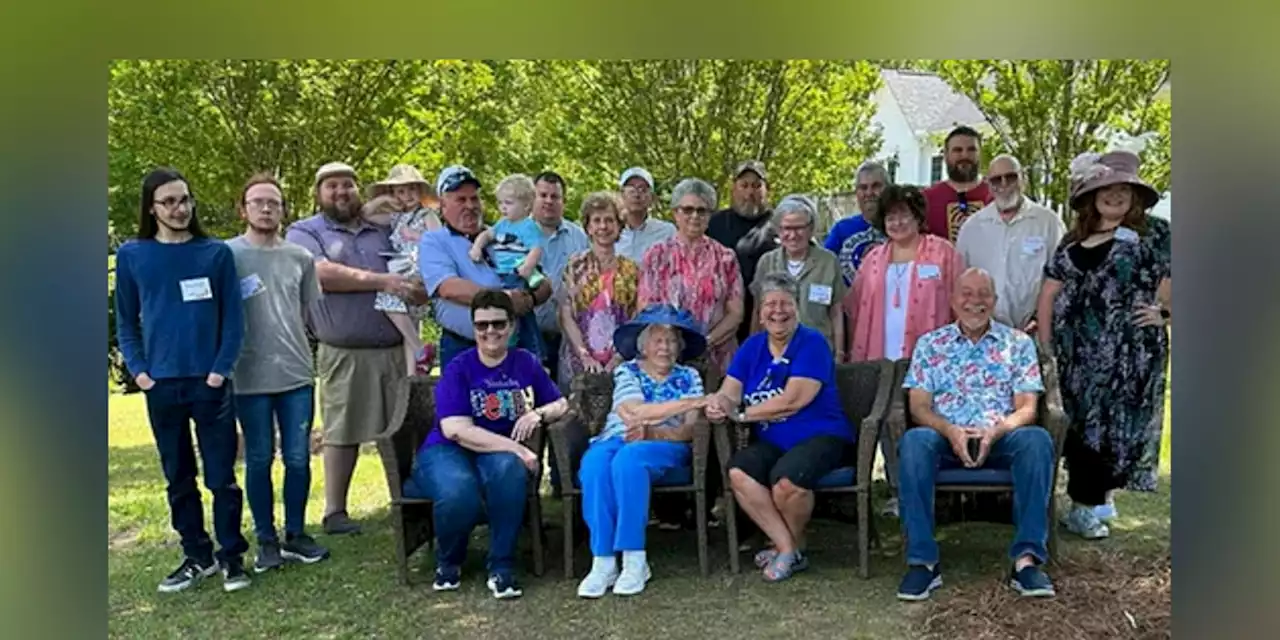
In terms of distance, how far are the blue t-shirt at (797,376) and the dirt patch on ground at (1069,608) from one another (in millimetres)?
660

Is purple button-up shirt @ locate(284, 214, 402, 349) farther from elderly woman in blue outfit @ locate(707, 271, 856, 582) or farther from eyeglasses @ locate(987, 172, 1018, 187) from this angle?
eyeglasses @ locate(987, 172, 1018, 187)

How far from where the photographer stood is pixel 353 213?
4359 mm

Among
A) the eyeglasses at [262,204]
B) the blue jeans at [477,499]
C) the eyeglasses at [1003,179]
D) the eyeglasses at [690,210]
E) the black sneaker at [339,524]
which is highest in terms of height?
the eyeglasses at [1003,179]

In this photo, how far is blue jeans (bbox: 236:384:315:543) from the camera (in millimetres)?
3818

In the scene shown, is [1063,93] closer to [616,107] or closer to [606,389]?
[616,107]

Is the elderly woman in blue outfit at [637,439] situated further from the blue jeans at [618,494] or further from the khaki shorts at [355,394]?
the khaki shorts at [355,394]

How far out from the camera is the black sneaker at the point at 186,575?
3732 millimetres

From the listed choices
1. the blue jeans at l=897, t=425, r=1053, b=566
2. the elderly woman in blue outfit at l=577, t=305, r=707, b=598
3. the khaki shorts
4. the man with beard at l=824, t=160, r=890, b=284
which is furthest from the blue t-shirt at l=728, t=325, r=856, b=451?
the khaki shorts

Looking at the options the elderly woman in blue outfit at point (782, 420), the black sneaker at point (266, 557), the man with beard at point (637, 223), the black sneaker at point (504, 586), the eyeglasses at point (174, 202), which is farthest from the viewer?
the man with beard at point (637, 223)

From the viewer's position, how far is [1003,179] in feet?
14.4

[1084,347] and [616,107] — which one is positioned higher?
[616,107]

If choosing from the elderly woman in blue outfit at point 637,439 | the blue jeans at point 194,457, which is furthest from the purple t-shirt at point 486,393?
the blue jeans at point 194,457
